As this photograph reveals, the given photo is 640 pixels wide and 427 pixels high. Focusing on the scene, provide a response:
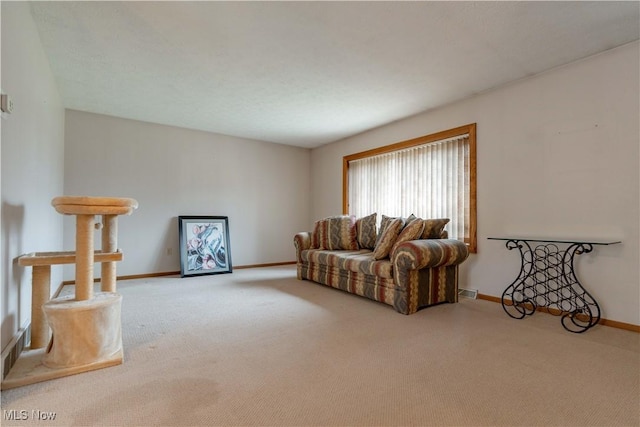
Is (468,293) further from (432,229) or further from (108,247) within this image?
(108,247)

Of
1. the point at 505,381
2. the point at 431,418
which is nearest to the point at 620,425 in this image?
the point at 505,381

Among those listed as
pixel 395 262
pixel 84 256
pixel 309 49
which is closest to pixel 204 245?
pixel 84 256

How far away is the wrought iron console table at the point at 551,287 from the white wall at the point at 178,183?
4020mm

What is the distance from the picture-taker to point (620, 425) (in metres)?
1.36

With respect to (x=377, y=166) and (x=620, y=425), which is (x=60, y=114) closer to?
(x=377, y=166)

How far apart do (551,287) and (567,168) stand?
113cm

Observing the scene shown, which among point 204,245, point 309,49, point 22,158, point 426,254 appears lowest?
point 204,245

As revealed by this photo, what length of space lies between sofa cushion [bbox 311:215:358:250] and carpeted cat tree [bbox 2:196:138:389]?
2.76 meters

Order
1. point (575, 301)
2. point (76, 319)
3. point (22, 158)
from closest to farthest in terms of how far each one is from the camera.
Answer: point (76, 319) < point (22, 158) < point (575, 301)

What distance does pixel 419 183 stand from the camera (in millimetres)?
4410

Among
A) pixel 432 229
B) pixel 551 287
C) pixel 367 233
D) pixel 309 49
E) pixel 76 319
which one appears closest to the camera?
pixel 76 319

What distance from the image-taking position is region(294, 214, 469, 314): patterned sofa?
299cm

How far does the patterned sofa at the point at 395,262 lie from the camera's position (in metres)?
2.99

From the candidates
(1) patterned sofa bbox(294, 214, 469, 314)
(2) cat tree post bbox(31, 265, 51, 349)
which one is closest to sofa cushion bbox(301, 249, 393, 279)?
(1) patterned sofa bbox(294, 214, 469, 314)
